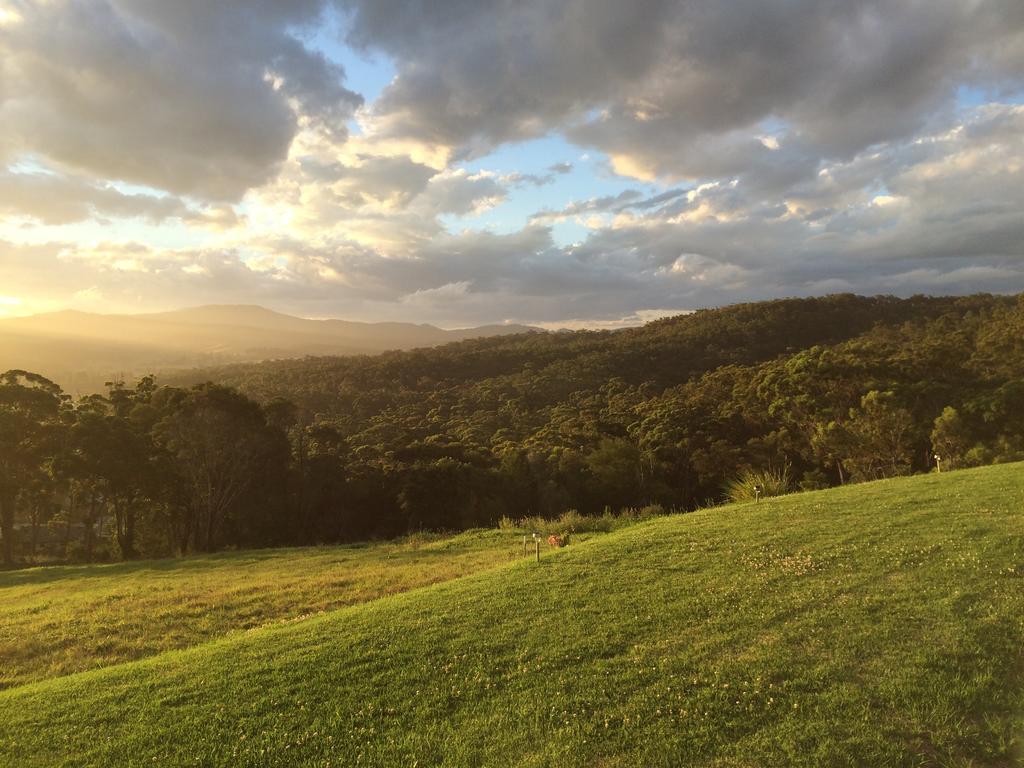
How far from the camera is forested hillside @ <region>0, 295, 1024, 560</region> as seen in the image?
31281 millimetres

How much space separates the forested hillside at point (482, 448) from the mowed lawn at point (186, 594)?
35.0ft

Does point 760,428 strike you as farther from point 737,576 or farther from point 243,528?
point 737,576

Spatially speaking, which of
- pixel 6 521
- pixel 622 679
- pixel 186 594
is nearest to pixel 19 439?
pixel 6 521

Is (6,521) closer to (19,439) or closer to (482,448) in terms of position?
(19,439)

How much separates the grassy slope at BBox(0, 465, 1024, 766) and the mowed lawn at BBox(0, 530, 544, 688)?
Answer: 2150mm

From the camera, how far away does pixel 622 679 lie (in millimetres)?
5754

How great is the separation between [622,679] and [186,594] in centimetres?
1278

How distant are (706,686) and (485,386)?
7466 centimetres

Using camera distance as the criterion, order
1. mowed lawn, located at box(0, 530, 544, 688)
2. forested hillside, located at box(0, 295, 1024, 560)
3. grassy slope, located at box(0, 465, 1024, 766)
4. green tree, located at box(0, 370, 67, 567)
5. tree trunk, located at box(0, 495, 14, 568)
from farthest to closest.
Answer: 1. forested hillside, located at box(0, 295, 1024, 560)
2. green tree, located at box(0, 370, 67, 567)
3. tree trunk, located at box(0, 495, 14, 568)
4. mowed lawn, located at box(0, 530, 544, 688)
5. grassy slope, located at box(0, 465, 1024, 766)

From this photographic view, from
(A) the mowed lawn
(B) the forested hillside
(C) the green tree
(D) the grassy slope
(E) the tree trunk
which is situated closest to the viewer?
(D) the grassy slope

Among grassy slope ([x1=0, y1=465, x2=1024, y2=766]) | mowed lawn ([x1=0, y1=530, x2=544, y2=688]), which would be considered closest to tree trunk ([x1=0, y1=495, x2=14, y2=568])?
mowed lawn ([x1=0, y1=530, x2=544, y2=688])

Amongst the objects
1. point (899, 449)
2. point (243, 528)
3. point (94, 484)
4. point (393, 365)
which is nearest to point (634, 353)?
point (393, 365)

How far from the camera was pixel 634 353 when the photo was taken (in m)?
86.6

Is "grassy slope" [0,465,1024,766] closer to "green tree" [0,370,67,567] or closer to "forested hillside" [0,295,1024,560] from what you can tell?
"forested hillside" [0,295,1024,560]
